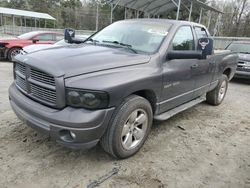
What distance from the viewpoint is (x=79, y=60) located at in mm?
2758

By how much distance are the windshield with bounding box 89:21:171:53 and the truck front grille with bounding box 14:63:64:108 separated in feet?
4.72

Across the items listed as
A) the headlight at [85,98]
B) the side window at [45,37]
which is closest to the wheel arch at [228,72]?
the headlight at [85,98]

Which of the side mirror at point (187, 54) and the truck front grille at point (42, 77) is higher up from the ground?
the side mirror at point (187, 54)

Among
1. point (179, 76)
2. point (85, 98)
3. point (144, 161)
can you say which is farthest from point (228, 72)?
point (85, 98)

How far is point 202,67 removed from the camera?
445 cm

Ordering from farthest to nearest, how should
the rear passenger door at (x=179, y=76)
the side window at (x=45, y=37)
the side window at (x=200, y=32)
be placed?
the side window at (x=45, y=37)
the side window at (x=200, y=32)
the rear passenger door at (x=179, y=76)

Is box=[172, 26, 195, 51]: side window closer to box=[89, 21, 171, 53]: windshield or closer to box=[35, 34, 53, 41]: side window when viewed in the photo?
box=[89, 21, 171, 53]: windshield

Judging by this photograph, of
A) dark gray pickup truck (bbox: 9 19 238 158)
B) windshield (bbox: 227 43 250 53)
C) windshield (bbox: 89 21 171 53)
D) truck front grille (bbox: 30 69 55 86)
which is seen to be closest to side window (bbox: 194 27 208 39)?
dark gray pickup truck (bbox: 9 19 238 158)

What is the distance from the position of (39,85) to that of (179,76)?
2139mm

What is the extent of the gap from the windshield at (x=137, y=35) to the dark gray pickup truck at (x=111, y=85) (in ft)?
0.05

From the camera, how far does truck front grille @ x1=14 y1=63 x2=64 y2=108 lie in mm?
2549

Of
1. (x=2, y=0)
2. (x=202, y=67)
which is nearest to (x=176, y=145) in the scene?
(x=202, y=67)

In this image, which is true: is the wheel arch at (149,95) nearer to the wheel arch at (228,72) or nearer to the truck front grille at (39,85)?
the truck front grille at (39,85)

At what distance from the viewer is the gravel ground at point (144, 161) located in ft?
8.85
